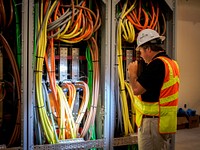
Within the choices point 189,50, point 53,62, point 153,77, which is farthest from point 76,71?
point 189,50

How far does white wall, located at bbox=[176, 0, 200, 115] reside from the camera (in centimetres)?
651

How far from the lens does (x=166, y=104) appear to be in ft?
8.11

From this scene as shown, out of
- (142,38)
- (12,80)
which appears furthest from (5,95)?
(142,38)

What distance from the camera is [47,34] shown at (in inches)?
110

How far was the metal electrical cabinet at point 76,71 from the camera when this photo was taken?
263 cm

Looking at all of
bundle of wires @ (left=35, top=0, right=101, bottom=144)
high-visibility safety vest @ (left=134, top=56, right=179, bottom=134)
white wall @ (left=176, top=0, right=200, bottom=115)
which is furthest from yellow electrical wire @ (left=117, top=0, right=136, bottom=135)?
white wall @ (left=176, top=0, right=200, bottom=115)

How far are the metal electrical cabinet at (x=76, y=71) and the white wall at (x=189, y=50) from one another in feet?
10.9

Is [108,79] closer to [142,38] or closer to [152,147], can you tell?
[142,38]

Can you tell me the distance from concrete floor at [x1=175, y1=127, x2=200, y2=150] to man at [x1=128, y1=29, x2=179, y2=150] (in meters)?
2.17

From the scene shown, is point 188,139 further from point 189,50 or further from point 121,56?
point 121,56

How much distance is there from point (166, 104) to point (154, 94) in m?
0.13

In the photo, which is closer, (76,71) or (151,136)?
(151,136)

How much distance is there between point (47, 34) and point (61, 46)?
1.16ft

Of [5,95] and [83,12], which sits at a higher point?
[83,12]
